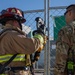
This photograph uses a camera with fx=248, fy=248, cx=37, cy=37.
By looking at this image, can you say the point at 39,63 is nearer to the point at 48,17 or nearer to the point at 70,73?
the point at 48,17

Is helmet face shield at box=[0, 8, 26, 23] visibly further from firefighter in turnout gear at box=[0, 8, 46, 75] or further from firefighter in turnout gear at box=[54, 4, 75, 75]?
firefighter in turnout gear at box=[54, 4, 75, 75]

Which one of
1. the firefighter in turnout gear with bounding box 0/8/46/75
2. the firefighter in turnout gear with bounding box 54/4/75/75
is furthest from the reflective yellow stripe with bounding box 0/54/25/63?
the firefighter in turnout gear with bounding box 54/4/75/75

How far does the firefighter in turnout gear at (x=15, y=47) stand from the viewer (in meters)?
3.31

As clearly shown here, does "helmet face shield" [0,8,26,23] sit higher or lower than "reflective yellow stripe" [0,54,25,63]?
higher

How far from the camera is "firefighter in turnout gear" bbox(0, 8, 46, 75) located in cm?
331

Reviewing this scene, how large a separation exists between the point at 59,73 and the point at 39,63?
5.69 feet

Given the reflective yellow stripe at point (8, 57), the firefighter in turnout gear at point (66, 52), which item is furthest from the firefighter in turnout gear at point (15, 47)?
the firefighter in turnout gear at point (66, 52)

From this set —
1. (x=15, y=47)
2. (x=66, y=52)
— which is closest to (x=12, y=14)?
(x=15, y=47)

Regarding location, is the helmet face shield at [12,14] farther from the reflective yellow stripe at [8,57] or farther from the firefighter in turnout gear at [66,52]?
the firefighter in turnout gear at [66,52]

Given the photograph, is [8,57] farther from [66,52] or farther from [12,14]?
[66,52]

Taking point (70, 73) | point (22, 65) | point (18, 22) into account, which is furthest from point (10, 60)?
point (70, 73)

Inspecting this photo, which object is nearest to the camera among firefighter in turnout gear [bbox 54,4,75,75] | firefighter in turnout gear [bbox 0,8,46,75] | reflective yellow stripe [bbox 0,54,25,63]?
firefighter in turnout gear [bbox 0,8,46,75]

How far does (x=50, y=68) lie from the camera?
4.84 metres

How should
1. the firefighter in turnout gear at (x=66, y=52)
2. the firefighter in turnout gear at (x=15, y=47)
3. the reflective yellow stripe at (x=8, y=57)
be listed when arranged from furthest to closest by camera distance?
the firefighter in turnout gear at (x=66, y=52), the reflective yellow stripe at (x=8, y=57), the firefighter in turnout gear at (x=15, y=47)
